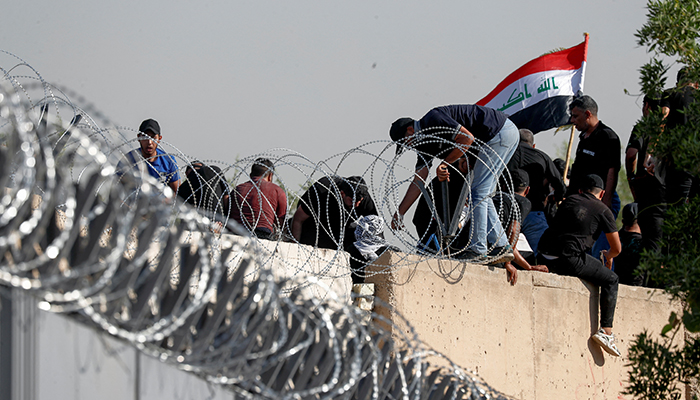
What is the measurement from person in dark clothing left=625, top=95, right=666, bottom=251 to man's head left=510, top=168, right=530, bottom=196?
3.40 ft

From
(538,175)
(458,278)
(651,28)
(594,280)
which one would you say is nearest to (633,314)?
(594,280)

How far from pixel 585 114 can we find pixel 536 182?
0.80 meters

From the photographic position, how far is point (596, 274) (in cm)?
689

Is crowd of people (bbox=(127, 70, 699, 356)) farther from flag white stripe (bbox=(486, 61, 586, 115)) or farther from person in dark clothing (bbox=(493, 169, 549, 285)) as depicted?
flag white stripe (bbox=(486, 61, 586, 115))

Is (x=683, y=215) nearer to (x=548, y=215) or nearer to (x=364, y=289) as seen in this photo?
(x=364, y=289)

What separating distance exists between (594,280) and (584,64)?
179 inches

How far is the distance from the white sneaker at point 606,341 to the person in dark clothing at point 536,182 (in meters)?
0.96

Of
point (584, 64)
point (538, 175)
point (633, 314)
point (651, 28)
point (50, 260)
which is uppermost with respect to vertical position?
point (584, 64)

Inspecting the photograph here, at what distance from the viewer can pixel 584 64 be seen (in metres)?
10.6

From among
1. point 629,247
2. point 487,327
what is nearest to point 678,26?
point 487,327

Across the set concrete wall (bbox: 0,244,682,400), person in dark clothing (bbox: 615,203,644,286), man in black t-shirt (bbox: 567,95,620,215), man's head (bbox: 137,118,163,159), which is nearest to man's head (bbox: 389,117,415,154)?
concrete wall (bbox: 0,244,682,400)

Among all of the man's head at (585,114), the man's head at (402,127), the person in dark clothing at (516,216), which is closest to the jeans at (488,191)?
the person in dark clothing at (516,216)

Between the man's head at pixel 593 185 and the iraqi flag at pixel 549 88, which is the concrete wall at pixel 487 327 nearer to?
the man's head at pixel 593 185

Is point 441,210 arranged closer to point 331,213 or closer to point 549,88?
point 331,213
